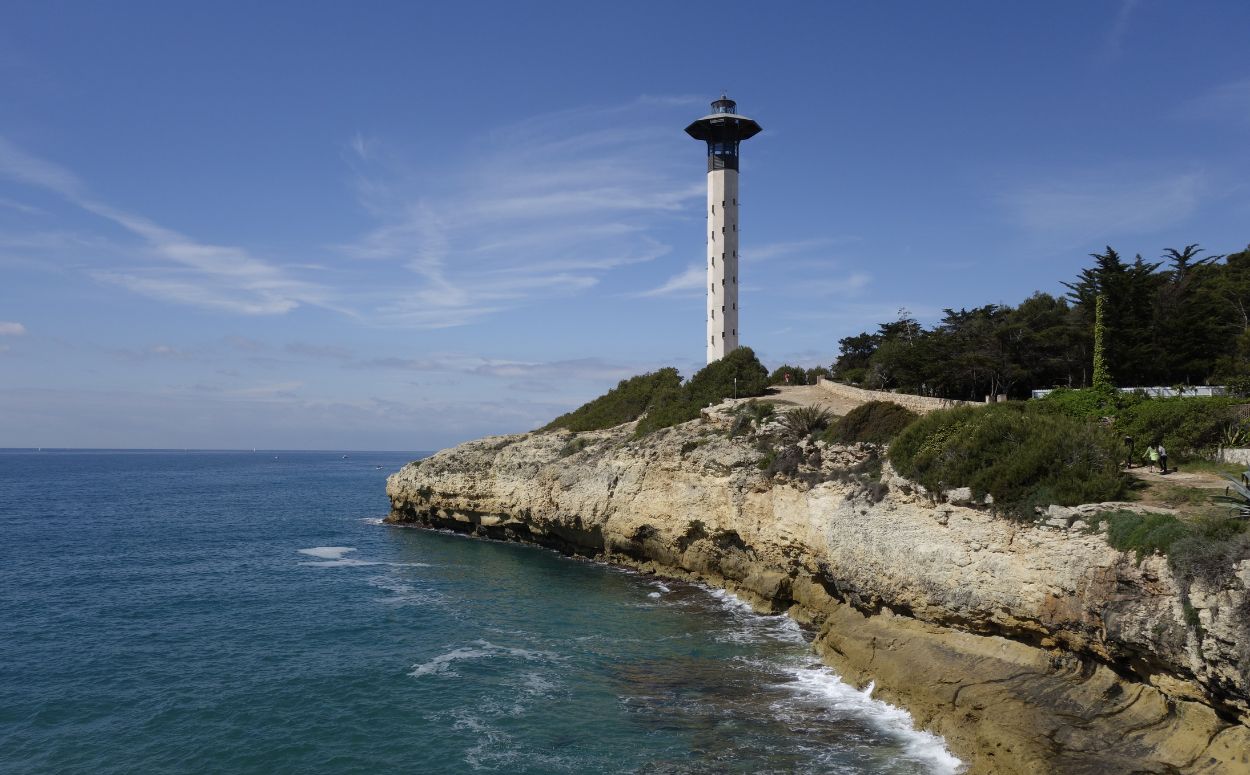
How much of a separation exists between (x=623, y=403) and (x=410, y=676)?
34.6 metres

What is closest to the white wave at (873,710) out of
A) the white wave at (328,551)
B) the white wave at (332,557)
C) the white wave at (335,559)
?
the white wave at (335,559)

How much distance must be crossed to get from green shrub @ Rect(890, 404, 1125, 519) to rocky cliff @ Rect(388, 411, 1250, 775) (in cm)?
73

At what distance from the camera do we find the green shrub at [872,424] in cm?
2845

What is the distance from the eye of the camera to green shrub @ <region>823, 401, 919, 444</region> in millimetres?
28453

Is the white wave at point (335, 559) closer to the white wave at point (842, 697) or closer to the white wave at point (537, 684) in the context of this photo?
the white wave at point (537, 684)

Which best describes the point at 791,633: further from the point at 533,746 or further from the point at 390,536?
the point at 390,536

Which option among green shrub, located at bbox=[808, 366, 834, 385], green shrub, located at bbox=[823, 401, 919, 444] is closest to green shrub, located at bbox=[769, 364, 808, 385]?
green shrub, located at bbox=[808, 366, 834, 385]

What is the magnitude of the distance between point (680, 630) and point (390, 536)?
97.4 feet

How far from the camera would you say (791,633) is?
2622 centimetres

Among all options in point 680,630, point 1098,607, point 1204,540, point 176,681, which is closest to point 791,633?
point 680,630

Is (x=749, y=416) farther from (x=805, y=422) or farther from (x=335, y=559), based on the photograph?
(x=335, y=559)

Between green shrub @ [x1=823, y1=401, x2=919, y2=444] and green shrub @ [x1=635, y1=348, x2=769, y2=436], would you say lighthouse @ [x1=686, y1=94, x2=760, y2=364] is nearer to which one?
green shrub @ [x1=635, y1=348, x2=769, y2=436]

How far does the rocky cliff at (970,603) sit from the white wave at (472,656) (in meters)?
9.42

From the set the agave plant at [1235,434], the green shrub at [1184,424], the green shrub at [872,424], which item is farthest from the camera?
the green shrub at [872,424]
